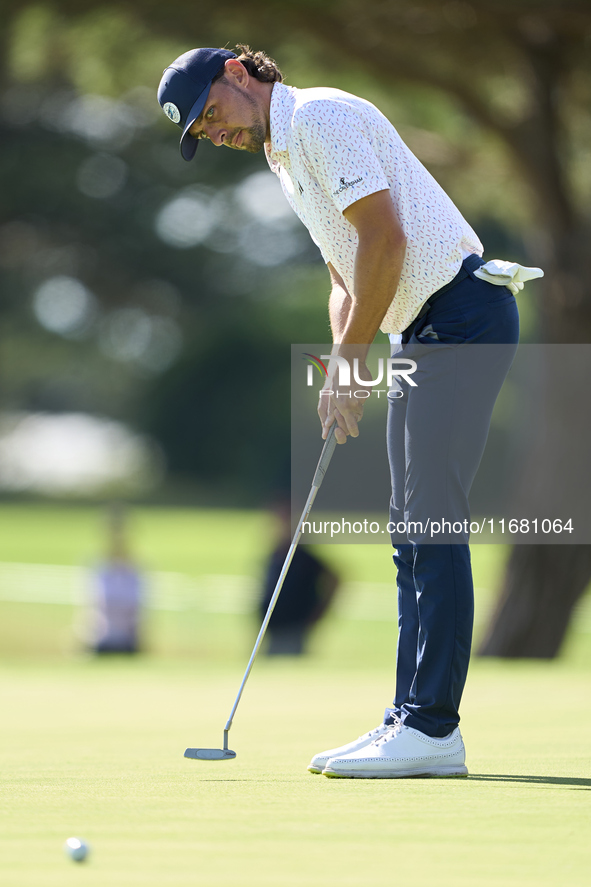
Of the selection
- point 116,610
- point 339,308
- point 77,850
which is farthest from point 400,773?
point 116,610

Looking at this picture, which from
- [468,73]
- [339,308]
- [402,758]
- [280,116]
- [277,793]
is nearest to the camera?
[277,793]

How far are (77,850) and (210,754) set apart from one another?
3.44 feet

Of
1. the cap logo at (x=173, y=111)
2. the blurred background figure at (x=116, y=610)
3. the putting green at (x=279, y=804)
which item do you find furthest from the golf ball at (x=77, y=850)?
the blurred background figure at (x=116, y=610)

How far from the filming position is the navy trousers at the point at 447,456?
252 cm

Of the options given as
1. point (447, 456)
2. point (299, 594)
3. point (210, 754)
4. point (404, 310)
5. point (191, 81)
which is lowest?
point (210, 754)

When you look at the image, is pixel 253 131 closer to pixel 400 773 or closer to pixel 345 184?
pixel 345 184

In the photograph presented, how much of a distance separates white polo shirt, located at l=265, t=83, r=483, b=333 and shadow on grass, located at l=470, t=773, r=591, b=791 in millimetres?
1002

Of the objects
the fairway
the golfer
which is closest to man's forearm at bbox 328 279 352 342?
the golfer

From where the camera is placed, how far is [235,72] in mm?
2646

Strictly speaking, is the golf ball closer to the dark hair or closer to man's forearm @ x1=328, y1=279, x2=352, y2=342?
man's forearm @ x1=328, y1=279, x2=352, y2=342

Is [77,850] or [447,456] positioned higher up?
[447,456]

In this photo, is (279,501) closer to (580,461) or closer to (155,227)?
(580,461)

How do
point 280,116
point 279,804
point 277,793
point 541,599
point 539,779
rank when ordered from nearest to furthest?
point 279,804 → point 277,793 → point 539,779 → point 280,116 → point 541,599

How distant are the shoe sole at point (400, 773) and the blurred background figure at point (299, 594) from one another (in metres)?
5.15
